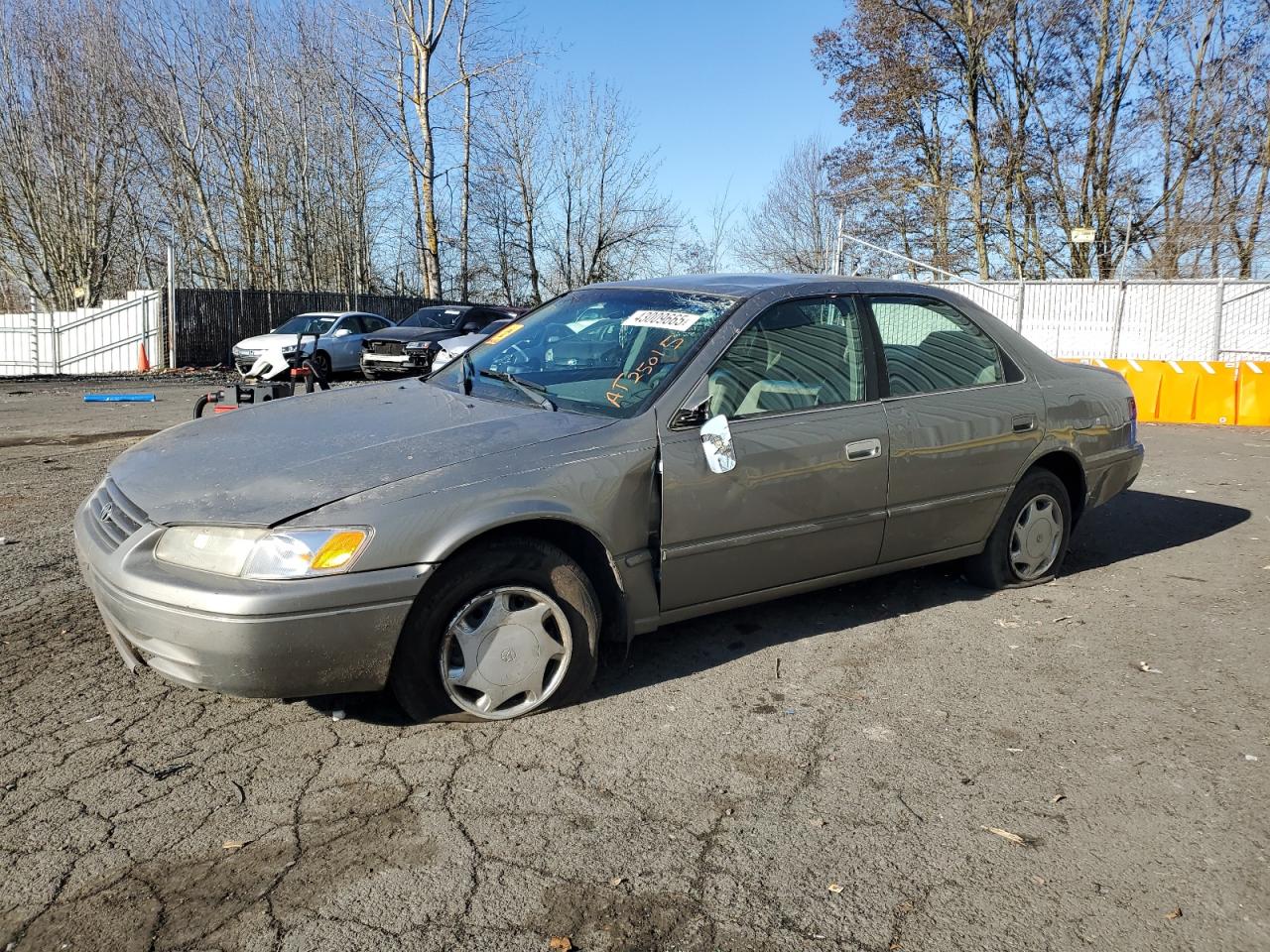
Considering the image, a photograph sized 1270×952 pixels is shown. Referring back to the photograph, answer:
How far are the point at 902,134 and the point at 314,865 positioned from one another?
31475 mm

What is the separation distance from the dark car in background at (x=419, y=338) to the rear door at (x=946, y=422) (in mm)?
8728

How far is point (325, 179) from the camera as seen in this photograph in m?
34.6

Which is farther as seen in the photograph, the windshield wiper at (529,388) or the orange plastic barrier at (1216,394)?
the orange plastic barrier at (1216,394)

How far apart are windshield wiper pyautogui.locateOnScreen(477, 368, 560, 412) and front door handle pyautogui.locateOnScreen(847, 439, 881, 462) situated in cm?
127

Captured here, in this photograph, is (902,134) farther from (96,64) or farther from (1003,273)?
(96,64)

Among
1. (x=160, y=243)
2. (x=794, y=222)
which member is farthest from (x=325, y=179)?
(x=794, y=222)

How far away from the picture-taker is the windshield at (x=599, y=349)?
155 inches

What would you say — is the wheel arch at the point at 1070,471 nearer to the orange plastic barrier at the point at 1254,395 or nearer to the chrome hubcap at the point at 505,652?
the chrome hubcap at the point at 505,652

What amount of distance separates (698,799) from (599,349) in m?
1.98

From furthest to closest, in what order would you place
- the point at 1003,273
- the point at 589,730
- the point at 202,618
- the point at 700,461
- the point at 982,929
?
the point at 1003,273
the point at 700,461
the point at 589,730
the point at 202,618
the point at 982,929

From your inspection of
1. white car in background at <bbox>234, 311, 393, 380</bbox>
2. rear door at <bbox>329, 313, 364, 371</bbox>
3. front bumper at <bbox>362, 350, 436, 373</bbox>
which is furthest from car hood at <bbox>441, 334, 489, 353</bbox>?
rear door at <bbox>329, 313, 364, 371</bbox>

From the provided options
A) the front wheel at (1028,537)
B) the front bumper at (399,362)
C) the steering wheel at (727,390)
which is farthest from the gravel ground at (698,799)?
the front bumper at (399,362)

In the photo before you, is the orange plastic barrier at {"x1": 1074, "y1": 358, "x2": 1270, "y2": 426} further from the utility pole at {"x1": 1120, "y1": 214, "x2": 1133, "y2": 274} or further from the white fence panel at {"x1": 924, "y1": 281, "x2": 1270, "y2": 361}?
the utility pole at {"x1": 1120, "y1": 214, "x2": 1133, "y2": 274}

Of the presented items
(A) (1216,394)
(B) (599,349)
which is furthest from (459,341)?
(B) (599,349)
